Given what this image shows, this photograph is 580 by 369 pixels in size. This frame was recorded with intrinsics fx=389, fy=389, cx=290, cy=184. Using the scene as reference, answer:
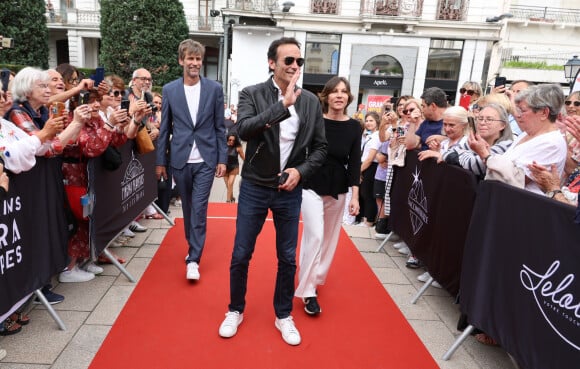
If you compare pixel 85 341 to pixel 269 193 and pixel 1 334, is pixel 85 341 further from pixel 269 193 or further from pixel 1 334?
pixel 269 193

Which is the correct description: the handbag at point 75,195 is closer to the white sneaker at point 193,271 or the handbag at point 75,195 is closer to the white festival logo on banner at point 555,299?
the white sneaker at point 193,271

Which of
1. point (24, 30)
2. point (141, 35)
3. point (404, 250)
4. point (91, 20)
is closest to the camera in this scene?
point (404, 250)

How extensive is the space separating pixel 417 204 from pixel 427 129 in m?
0.98

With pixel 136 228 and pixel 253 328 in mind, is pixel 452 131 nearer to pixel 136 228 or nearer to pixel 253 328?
pixel 253 328

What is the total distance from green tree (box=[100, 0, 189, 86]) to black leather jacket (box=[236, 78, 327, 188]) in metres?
19.1

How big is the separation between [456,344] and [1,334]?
325cm

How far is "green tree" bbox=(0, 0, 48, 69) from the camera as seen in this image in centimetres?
1944

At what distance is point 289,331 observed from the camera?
2.86 metres

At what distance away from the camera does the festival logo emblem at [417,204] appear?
153 inches

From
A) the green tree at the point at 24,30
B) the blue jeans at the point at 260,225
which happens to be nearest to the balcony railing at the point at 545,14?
the blue jeans at the point at 260,225

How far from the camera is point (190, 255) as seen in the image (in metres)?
3.94

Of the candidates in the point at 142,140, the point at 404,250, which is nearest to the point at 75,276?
the point at 142,140

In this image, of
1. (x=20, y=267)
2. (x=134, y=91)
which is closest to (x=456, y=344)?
(x=20, y=267)

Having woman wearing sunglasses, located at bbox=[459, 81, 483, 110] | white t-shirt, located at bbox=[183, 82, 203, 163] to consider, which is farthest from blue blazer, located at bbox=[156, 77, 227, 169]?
woman wearing sunglasses, located at bbox=[459, 81, 483, 110]
